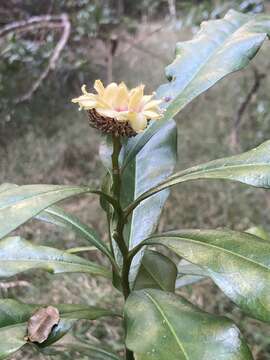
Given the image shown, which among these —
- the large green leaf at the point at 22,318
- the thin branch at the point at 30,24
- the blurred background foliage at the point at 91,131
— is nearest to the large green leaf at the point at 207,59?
the large green leaf at the point at 22,318

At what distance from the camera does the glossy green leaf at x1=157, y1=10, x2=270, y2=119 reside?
77cm

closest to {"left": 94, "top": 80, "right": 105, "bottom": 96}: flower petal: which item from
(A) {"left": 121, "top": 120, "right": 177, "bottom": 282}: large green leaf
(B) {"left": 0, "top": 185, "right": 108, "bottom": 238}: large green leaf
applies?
(B) {"left": 0, "top": 185, "right": 108, "bottom": 238}: large green leaf

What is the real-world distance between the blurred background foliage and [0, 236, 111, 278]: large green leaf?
0.71m

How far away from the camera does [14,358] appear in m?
1.38

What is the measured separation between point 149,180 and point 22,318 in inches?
12.1

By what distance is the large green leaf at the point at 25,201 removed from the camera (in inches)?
20.7

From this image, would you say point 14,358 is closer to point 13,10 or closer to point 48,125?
point 48,125

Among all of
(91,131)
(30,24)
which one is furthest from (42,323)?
(91,131)

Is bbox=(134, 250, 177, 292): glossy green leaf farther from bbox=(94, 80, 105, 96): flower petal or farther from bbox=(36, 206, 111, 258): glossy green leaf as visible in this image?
bbox=(94, 80, 105, 96): flower petal

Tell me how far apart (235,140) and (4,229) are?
2.26 metres

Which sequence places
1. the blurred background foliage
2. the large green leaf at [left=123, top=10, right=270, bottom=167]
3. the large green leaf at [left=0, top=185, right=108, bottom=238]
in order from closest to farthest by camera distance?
the large green leaf at [left=0, top=185, right=108, bottom=238] < the large green leaf at [left=123, top=10, right=270, bottom=167] < the blurred background foliage

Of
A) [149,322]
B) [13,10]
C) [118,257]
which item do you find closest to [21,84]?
[13,10]

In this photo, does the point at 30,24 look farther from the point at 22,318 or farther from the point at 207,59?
the point at 22,318

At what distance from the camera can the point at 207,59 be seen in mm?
836
